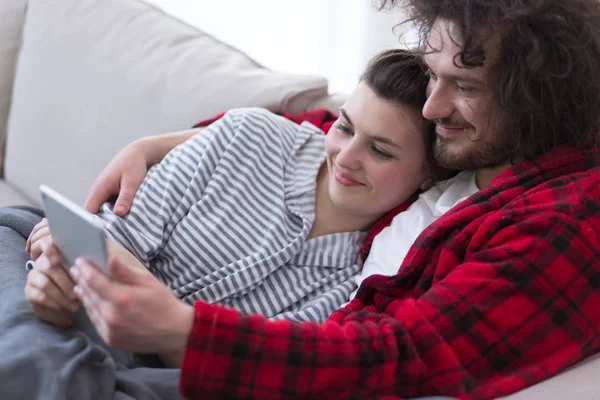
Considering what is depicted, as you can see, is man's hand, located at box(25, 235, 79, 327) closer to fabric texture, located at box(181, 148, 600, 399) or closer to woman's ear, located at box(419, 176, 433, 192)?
fabric texture, located at box(181, 148, 600, 399)

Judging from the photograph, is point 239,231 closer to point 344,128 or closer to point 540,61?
point 344,128

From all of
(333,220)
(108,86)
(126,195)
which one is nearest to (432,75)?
(333,220)

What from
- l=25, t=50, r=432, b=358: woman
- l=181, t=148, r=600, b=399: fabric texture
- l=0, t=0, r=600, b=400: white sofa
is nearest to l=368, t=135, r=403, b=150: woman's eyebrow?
l=25, t=50, r=432, b=358: woman

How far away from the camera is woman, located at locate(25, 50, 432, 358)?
4.61ft

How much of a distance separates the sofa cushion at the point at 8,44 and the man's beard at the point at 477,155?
128 centimetres

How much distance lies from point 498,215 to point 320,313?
0.38 m

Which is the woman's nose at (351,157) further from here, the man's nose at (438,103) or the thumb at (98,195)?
the thumb at (98,195)

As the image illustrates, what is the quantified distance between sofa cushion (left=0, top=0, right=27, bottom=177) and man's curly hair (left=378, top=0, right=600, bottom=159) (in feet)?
4.25

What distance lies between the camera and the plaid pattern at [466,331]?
39.6 inches

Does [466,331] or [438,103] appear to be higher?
[438,103]

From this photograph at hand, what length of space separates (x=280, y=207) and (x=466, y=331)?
53 centimetres

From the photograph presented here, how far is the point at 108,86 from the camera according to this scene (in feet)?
6.29

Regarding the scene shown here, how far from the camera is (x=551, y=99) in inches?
48.5

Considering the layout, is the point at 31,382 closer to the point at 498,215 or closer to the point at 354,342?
the point at 354,342
